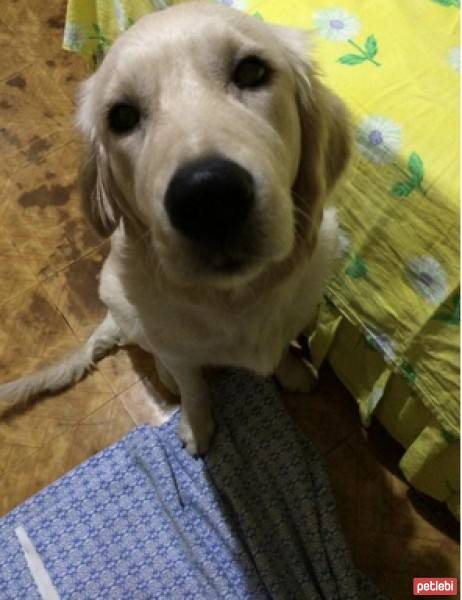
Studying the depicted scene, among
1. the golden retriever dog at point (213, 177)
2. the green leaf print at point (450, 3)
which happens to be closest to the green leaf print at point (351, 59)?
the golden retriever dog at point (213, 177)

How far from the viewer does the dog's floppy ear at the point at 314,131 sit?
1.12 m

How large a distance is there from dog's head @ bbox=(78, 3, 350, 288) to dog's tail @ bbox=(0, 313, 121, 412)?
0.68m

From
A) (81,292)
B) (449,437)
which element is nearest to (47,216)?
(81,292)

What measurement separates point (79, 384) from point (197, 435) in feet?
1.44

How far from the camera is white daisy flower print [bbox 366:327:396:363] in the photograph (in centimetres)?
136

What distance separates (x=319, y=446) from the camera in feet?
5.63

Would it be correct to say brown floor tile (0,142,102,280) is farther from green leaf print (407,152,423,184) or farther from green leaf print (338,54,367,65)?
green leaf print (407,152,423,184)

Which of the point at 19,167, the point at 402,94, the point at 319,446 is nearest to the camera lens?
the point at 402,94

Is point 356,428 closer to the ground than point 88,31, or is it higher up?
closer to the ground

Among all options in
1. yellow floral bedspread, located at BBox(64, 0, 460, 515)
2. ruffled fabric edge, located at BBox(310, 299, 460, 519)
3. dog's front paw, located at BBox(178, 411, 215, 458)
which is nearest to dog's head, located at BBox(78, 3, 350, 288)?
yellow floral bedspread, located at BBox(64, 0, 460, 515)

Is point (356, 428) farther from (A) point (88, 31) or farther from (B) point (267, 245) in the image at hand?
(A) point (88, 31)

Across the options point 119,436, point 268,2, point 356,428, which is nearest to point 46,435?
point 119,436

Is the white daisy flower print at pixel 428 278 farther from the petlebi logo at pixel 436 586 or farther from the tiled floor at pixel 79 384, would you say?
the petlebi logo at pixel 436 586

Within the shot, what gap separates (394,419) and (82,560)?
894 mm
